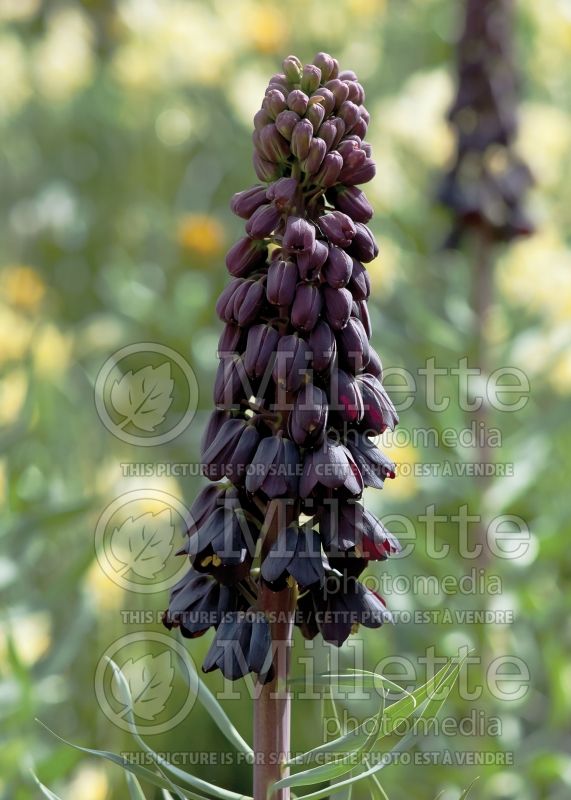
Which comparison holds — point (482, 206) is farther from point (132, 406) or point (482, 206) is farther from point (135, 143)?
point (135, 143)

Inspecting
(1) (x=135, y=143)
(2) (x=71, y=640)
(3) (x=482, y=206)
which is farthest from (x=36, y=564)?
(1) (x=135, y=143)

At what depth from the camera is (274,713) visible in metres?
1.65

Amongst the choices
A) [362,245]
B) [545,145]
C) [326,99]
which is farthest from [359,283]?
[545,145]

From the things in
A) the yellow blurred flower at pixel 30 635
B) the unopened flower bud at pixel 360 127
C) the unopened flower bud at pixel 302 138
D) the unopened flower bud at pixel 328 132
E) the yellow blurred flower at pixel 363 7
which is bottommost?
the yellow blurred flower at pixel 30 635

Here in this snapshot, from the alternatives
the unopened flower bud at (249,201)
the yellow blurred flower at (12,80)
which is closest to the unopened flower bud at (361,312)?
the unopened flower bud at (249,201)

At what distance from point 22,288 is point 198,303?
3.90ft

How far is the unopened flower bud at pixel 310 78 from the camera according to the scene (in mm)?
1631

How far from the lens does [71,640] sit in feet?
10.0

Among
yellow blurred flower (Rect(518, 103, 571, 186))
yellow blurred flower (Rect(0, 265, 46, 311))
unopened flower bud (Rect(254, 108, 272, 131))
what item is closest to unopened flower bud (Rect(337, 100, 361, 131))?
unopened flower bud (Rect(254, 108, 272, 131))

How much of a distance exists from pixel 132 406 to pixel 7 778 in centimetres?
175

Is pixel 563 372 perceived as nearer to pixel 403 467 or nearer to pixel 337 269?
pixel 403 467

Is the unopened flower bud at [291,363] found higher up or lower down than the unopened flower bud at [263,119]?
lower down

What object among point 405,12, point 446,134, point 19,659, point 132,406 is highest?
point 405,12

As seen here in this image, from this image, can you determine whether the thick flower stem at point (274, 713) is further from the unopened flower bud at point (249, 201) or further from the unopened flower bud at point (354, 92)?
the unopened flower bud at point (354, 92)
